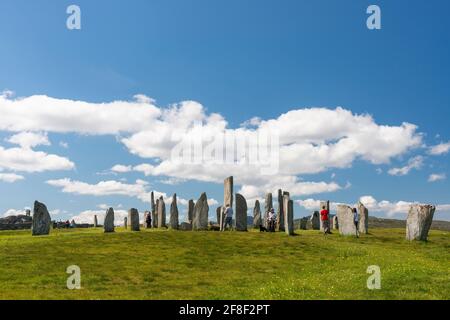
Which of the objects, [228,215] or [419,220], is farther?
[228,215]

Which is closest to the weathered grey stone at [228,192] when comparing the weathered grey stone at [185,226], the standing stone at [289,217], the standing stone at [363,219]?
the weathered grey stone at [185,226]

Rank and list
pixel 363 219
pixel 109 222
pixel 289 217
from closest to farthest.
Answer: pixel 289 217 → pixel 109 222 → pixel 363 219

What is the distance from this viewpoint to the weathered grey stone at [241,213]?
48281mm

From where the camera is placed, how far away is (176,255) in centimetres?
3225

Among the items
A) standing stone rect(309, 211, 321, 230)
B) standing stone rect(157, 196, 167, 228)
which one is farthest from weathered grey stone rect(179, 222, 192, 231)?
standing stone rect(309, 211, 321, 230)

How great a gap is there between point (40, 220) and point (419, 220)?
32.4m

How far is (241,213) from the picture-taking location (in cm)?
4844

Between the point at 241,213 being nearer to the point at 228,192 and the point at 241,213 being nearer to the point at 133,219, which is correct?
the point at 228,192

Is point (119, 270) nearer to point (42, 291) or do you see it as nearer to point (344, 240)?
point (42, 291)

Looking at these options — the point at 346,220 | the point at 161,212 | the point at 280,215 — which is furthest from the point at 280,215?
the point at 161,212

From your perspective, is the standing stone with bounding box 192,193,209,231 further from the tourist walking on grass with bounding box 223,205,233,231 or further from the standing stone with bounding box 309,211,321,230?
the standing stone with bounding box 309,211,321,230

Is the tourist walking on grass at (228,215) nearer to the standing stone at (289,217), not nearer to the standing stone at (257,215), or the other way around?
the standing stone at (289,217)

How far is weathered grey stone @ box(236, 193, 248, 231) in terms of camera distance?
48.3m
